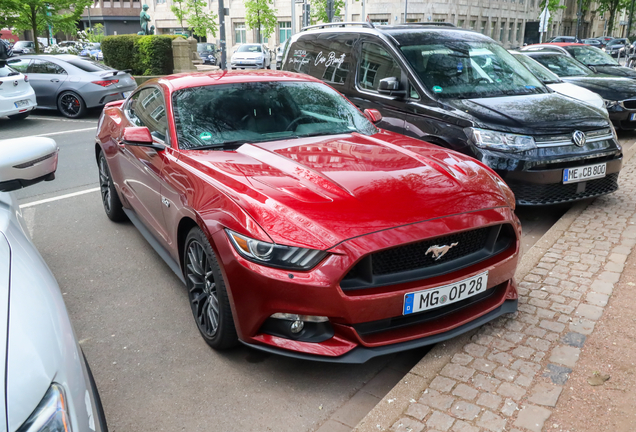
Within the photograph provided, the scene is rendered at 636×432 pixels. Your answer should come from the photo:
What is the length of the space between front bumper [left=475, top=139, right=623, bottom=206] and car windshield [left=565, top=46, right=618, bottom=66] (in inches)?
327

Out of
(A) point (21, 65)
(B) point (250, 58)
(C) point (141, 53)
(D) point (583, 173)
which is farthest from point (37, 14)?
(D) point (583, 173)

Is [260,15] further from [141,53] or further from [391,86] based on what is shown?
[391,86]

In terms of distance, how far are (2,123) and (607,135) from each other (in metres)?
12.7

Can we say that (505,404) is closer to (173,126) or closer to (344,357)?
(344,357)

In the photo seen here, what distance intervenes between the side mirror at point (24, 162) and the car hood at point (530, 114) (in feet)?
12.5

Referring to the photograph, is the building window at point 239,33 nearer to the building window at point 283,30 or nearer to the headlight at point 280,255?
the building window at point 283,30

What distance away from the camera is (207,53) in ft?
132

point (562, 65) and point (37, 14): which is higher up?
point (37, 14)

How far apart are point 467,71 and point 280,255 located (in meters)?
4.13

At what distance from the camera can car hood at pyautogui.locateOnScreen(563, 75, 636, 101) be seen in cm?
959

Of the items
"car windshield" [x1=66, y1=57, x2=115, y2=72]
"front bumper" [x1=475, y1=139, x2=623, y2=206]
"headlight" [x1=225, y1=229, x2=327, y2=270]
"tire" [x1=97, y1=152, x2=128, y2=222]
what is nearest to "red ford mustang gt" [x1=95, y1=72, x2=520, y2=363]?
"headlight" [x1=225, y1=229, x2=327, y2=270]

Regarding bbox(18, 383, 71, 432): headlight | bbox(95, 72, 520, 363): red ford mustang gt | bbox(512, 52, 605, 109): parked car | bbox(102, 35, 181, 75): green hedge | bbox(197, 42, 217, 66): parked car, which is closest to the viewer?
bbox(18, 383, 71, 432): headlight

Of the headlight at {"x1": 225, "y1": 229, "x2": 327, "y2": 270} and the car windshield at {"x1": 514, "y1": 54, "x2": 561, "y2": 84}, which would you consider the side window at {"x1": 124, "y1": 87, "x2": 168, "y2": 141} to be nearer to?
the headlight at {"x1": 225, "y1": 229, "x2": 327, "y2": 270}

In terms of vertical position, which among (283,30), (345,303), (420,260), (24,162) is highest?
(283,30)
